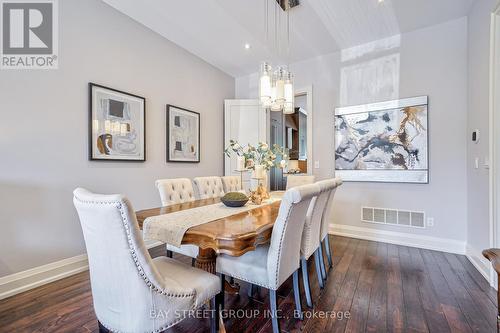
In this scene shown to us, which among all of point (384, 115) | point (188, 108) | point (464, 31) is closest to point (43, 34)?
point (188, 108)

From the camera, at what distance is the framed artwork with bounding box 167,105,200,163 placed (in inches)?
138

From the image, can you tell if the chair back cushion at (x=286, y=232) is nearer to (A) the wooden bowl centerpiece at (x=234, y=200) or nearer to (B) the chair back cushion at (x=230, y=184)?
(A) the wooden bowl centerpiece at (x=234, y=200)

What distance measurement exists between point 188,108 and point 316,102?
217 cm

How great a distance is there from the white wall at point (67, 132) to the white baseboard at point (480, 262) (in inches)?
151

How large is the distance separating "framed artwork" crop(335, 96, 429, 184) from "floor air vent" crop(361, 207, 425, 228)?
45cm

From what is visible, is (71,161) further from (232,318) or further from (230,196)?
(232,318)

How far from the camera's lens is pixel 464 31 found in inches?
115

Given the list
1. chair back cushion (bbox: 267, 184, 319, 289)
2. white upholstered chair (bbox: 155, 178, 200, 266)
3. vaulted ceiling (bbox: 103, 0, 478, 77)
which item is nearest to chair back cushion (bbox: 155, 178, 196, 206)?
white upholstered chair (bbox: 155, 178, 200, 266)

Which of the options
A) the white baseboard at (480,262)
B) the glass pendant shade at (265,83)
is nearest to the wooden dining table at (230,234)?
the glass pendant shade at (265,83)

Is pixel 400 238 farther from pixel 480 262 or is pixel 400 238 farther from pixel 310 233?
pixel 310 233

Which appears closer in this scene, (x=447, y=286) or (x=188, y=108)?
(x=447, y=286)

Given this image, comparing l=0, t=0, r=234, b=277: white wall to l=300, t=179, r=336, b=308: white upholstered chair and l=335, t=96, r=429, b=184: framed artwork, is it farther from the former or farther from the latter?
l=335, t=96, r=429, b=184: framed artwork

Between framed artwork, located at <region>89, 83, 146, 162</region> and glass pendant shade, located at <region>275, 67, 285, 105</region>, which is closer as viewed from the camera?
glass pendant shade, located at <region>275, 67, 285, 105</region>

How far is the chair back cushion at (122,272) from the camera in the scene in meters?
0.98
